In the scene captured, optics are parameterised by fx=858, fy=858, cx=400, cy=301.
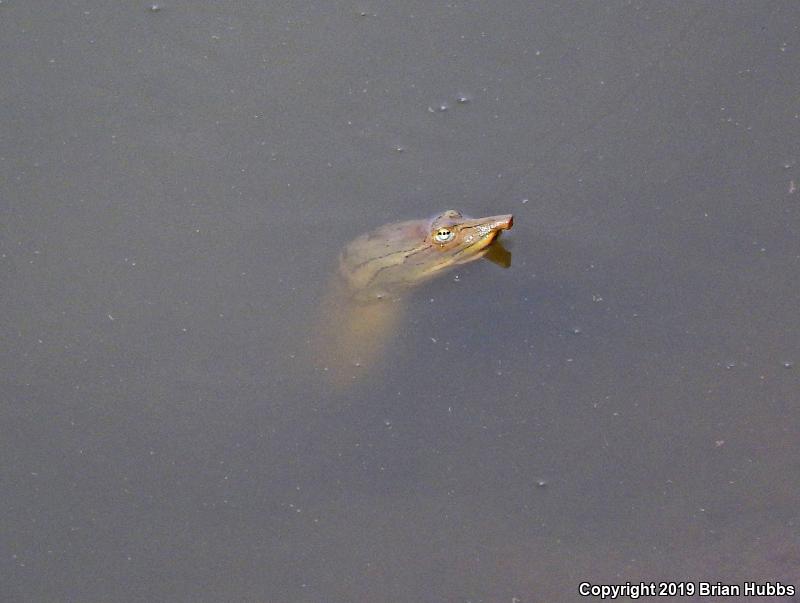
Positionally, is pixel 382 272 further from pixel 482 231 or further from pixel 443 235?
pixel 482 231

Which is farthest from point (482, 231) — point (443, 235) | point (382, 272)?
point (382, 272)

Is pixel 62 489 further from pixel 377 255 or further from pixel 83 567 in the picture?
pixel 377 255

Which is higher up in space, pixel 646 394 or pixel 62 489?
pixel 646 394

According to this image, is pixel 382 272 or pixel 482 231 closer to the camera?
pixel 482 231

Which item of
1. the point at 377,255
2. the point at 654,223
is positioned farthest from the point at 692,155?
the point at 377,255
